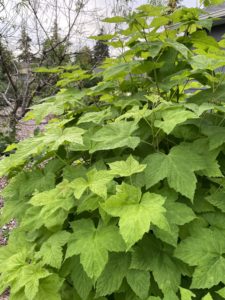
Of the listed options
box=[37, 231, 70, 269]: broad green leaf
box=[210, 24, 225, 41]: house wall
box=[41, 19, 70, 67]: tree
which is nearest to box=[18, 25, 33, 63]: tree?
box=[41, 19, 70, 67]: tree

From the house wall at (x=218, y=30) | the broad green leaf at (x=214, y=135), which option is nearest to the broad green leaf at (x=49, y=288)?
the broad green leaf at (x=214, y=135)

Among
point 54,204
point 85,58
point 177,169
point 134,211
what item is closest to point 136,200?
point 134,211

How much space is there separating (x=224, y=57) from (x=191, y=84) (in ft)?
1.50

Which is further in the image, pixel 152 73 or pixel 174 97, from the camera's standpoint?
pixel 174 97

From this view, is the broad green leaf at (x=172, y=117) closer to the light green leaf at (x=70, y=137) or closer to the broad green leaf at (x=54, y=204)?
the light green leaf at (x=70, y=137)

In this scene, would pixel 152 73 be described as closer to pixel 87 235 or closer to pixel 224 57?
pixel 224 57

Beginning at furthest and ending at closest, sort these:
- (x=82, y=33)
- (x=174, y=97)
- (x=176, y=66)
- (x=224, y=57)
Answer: (x=82, y=33) < (x=174, y=97) < (x=176, y=66) < (x=224, y=57)

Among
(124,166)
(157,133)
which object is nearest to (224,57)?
(157,133)

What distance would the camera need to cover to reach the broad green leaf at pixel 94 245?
3.62 feet

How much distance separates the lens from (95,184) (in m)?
1.17

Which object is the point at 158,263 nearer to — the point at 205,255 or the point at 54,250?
the point at 205,255

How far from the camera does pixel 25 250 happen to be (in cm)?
138

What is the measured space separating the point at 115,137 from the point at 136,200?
0.30 metres

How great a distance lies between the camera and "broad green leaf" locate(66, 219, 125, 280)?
110 centimetres
